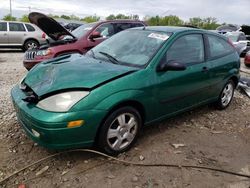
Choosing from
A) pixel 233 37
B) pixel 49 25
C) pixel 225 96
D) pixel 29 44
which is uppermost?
pixel 49 25

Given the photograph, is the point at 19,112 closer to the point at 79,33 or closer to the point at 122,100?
the point at 122,100

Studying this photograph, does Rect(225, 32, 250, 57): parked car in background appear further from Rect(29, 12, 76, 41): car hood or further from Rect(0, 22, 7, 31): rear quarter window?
Rect(0, 22, 7, 31): rear quarter window

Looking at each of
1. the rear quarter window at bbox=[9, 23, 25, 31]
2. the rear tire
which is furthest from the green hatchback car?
the rear quarter window at bbox=[9, 23, 25, 31]

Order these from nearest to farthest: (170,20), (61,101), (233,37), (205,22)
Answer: (61,101) < (233,37) < (170,20) < (205,22)

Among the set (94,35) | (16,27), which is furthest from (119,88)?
(16,27)

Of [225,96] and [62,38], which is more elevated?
[62,38]

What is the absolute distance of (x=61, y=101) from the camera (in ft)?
9.66

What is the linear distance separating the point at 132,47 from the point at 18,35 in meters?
10.9

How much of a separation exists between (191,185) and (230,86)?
290 cm

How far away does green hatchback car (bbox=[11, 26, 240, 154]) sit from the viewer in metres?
2.93

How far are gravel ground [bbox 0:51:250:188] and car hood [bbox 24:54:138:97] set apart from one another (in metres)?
0.82

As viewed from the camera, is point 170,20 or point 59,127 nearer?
point 59,127

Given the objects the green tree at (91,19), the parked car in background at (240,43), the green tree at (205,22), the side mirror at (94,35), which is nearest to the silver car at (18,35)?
the side mirror at (94,35)

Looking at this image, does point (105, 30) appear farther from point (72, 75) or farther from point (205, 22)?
point (205, 22)
